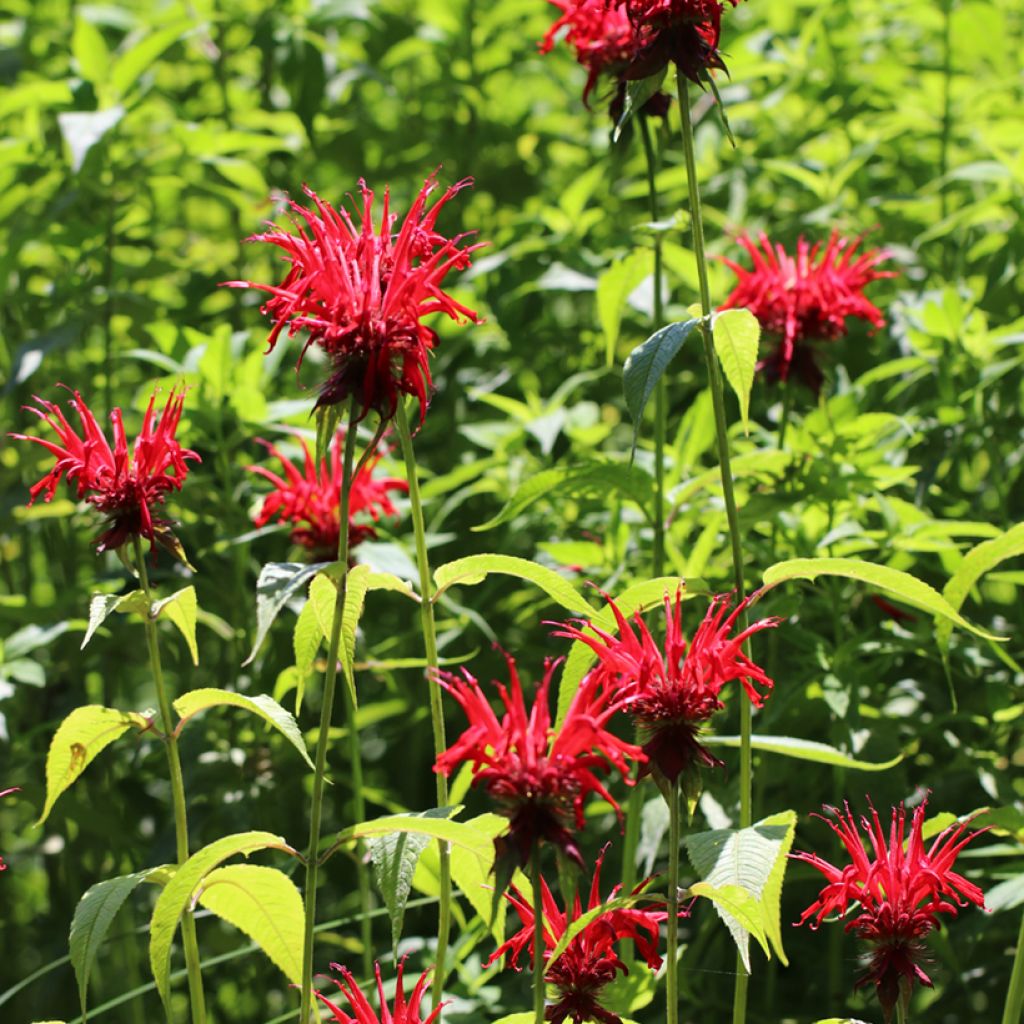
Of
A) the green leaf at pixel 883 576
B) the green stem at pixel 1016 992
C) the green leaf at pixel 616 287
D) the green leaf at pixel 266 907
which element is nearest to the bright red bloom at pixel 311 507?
the green leaf at pixel 616 287

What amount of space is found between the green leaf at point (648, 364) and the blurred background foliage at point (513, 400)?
0.26 metres

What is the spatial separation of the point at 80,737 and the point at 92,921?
6.5 inches

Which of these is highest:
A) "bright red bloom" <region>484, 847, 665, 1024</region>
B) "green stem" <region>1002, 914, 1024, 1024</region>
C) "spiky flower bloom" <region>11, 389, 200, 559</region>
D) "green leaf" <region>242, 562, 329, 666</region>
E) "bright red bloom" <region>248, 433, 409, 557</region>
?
"spiky flower bloom" <region>11, 389, 200, 559</region>

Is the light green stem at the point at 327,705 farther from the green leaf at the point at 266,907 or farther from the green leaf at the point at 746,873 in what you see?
the green leaf at the point at 746,873

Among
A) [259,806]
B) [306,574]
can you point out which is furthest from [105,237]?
[306,574]

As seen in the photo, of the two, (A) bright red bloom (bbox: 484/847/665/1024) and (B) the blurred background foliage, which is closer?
(A) bright red bloom (bbox: 484/847/665/1024)

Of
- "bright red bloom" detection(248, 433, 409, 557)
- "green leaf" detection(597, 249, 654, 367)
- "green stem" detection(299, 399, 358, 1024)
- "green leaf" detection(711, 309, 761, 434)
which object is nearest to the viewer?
"green stem" detection(299, 399, 358, 1024)

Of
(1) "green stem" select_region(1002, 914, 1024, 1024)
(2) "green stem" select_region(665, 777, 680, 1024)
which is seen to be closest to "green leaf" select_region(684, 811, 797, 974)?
(2) "green stem" select_region(665, 777, 680, 1024)

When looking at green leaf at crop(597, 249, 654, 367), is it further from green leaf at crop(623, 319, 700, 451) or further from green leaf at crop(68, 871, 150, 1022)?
green leaf at crop(68, 871, 150, 1022)

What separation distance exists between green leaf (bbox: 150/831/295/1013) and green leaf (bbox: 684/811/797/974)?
0.35 metres

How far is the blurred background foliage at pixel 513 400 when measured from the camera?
188 centimetres

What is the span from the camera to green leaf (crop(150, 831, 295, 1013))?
3.61 feet

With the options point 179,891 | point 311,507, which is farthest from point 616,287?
point 179,891

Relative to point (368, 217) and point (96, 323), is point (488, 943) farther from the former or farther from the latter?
point (96, 323)
